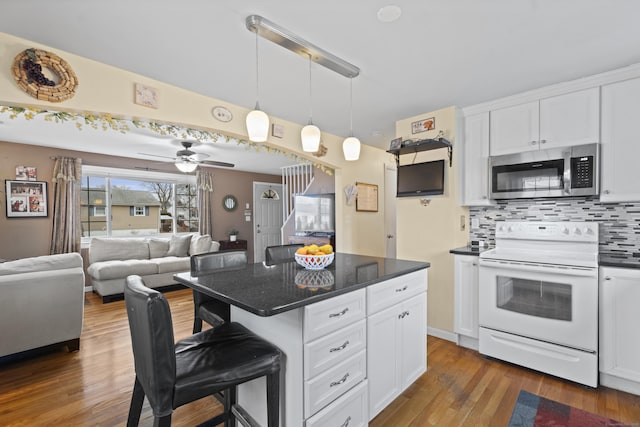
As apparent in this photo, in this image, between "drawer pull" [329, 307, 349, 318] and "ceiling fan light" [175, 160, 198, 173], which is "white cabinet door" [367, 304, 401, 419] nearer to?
"drawer pull" [329, 307, 349, 318]

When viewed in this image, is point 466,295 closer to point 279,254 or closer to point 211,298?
point 279,254

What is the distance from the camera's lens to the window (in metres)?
5.42

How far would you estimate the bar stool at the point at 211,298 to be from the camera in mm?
1967

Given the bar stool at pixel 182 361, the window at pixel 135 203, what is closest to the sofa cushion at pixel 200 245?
the window at pixel 135 203

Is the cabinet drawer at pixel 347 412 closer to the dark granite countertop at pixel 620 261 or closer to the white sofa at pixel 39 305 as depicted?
the dark granite countertop at pixel 620 261

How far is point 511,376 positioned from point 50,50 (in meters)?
4.05

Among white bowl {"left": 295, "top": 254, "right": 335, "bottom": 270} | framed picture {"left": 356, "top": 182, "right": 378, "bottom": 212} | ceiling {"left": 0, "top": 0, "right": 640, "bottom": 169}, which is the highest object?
ceiling {"left": 0, "top": 0, "right": 640, "bottom": 169}

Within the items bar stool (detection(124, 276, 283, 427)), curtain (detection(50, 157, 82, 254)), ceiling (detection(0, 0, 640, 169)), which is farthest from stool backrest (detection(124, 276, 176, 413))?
curtain (detection(50, 157, 82, 254))

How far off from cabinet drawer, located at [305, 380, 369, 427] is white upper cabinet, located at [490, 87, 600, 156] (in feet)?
8.24

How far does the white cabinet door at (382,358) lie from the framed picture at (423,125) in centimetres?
213

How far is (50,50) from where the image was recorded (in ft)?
6.35

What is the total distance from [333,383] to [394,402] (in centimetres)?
86

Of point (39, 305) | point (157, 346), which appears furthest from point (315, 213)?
point (157, 346)

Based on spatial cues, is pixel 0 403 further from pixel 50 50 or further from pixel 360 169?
pixel 360 169
